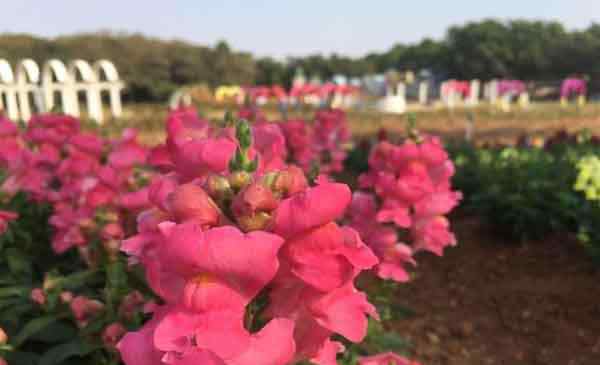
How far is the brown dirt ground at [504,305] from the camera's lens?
8.79ft

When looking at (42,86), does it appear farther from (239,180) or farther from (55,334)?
(239,180)

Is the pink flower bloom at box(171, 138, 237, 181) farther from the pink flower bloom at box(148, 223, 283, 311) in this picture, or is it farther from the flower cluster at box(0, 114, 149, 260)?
the flower cluster at box(0, 114, 149, 260)

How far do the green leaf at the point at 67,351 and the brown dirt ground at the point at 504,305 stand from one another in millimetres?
1614

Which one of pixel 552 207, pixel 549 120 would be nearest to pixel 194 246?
pixel 552 207

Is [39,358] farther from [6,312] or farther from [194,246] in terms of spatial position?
[194,246]

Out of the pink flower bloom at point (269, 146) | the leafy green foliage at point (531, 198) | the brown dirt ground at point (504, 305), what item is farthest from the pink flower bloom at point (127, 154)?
the leafy green foliage at point (531, 198)

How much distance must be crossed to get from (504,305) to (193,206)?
2.77 m

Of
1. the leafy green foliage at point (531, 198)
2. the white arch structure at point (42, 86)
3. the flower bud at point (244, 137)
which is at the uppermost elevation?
the white arch structure at point (42, 86)

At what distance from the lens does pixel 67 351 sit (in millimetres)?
1431

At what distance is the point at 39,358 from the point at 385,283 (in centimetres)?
102

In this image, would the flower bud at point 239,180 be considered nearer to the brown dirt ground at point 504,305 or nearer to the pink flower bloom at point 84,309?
the pink flower bloom at point 84,309

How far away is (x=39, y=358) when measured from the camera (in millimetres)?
1509

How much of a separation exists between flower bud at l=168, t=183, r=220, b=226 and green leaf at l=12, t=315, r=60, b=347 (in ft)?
3.12

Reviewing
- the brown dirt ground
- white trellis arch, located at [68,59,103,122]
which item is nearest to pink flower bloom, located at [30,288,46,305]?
the brown dirt ground
